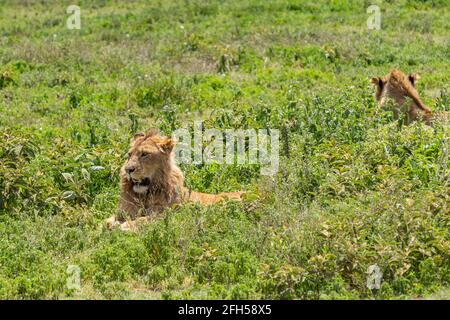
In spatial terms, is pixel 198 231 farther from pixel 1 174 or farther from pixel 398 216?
pixel 1 174

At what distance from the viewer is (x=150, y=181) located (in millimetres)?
10867

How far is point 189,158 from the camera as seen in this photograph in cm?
1232

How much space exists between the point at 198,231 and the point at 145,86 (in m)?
8.04

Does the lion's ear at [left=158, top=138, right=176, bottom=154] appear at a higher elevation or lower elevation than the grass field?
higher

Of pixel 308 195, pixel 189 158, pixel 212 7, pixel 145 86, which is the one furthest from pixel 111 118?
pixel 212 7

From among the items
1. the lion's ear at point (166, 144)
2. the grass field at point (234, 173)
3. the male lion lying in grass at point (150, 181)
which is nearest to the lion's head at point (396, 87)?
the grass field at point (234, 173)

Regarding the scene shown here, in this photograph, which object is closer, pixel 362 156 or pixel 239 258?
pixel 239 258

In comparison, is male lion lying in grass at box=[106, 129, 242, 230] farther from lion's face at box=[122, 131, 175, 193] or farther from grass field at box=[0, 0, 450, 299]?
grass field at box=[0, 0, 450, 299]

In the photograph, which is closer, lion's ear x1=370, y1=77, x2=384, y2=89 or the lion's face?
the lion's face

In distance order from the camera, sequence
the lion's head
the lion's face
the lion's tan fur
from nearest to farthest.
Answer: the lion's face → the lion's tan fur → the lion's head

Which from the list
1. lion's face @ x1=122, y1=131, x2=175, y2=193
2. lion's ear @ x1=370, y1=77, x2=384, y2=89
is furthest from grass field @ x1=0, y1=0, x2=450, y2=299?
lion's face @ x1=122, y1=131, x2=175, y2=193

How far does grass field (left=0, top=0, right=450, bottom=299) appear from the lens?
8547 mm

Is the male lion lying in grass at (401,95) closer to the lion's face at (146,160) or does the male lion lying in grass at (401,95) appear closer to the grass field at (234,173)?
the grass field at (234,173)

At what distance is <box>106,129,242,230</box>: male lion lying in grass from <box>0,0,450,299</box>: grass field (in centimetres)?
50
